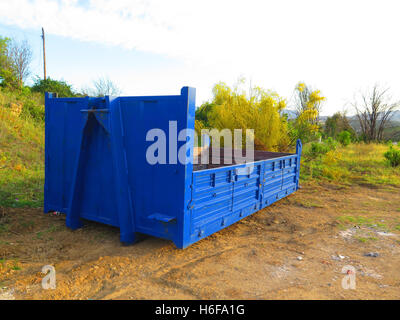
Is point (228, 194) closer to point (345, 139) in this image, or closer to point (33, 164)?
point (33, 164)

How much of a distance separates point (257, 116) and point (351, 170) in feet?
17.2

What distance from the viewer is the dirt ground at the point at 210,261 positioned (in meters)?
3.03

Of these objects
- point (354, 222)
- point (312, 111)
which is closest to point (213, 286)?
point (354, 222)

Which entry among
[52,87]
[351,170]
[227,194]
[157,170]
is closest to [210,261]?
[227,194]

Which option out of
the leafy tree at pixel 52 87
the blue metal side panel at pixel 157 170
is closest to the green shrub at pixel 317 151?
the blue metal side panel at pixel 157 170

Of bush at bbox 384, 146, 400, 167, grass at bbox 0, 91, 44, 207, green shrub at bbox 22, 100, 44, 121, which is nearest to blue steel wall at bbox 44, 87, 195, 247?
grass at bbox 0, 91, 44, 207

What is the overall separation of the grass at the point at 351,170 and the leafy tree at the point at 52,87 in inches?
593

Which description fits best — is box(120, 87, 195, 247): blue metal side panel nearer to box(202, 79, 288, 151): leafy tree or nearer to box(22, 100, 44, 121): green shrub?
box(202, 79, 288, 151): leafy tree

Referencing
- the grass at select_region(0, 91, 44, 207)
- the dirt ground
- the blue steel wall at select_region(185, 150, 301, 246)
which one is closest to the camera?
the dirt ground

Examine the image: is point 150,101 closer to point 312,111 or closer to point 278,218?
point 278,218

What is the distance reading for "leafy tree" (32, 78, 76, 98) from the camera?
18.8 m

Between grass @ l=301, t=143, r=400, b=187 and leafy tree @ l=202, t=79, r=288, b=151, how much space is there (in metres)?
1.72

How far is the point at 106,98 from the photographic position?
3.88 metres
